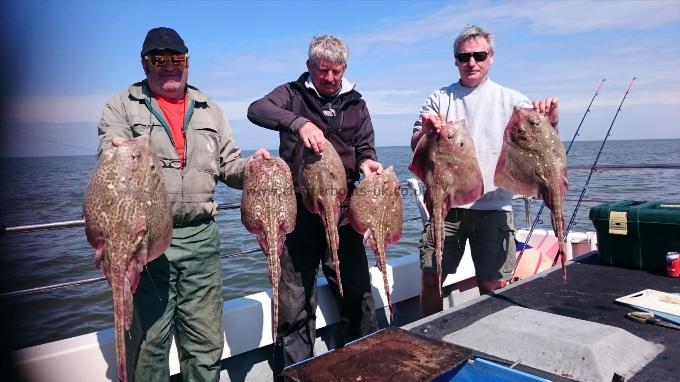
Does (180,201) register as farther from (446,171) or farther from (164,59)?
(446,171)

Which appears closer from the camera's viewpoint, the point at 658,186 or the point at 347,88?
the point at 347,88

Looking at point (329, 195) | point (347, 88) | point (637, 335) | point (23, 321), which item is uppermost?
point (347, 88)

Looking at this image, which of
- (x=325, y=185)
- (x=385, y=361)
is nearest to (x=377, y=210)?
(x=325, y=185)

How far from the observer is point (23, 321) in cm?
150

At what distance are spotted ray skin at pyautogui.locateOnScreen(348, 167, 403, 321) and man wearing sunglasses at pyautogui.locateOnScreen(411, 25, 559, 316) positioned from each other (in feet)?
2.59

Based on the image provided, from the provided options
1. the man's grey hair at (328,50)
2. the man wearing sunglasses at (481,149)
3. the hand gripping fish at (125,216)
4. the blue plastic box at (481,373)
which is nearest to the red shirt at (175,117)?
the hand gripping fish at (125,216)

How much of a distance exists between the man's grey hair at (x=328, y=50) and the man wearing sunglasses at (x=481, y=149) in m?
0.96

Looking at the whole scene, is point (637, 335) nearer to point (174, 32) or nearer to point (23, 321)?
point (23, 321)

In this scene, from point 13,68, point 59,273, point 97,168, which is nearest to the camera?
point 13,68

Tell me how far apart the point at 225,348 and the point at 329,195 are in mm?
1624

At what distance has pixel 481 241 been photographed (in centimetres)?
445

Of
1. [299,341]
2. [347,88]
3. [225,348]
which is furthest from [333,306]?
[347,88]

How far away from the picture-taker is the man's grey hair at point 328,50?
11.9 feet

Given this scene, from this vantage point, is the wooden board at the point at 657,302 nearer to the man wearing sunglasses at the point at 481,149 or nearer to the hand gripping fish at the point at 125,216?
the man wearing sunglasses at the point at 481,149
